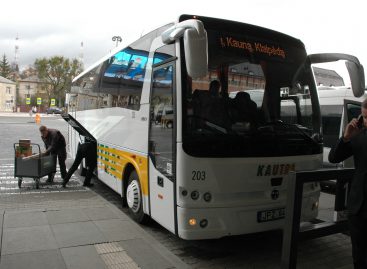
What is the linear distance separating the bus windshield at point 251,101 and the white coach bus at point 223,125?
0.01 metres

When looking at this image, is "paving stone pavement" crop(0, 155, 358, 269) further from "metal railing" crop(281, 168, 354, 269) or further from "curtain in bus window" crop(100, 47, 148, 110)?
"curtain in bus window" crop(100, 47, 148, 110)

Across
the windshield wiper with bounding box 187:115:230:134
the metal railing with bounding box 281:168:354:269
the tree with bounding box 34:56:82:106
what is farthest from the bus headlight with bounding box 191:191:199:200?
Answer: the tree with bounding box 34:56:82:106

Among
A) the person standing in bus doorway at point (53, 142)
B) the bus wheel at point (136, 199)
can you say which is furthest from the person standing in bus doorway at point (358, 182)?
the person standing in bus doorway at point (53, 142)

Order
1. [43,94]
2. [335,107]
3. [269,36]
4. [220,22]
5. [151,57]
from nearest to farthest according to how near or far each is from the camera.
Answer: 1. [220,22]
2. [269,36]
3. [151,57]
4. [335,107]
5. [43,94]

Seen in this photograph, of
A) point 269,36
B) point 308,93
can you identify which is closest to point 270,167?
point 308,93

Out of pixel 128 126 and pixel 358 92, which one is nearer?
pixel 358 92

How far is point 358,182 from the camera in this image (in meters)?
3.80

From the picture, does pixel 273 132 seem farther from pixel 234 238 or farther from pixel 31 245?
pixel 31 245

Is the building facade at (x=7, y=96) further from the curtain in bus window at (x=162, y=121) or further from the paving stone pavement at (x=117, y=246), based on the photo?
the curtain in bus window at (x=162, y=121)

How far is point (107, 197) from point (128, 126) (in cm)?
277

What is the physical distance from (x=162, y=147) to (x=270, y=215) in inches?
66.3

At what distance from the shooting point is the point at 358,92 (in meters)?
5.77

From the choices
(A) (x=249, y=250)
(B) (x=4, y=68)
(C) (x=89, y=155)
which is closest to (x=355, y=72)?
(A) (x=249, y=250)

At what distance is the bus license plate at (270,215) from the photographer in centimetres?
513
